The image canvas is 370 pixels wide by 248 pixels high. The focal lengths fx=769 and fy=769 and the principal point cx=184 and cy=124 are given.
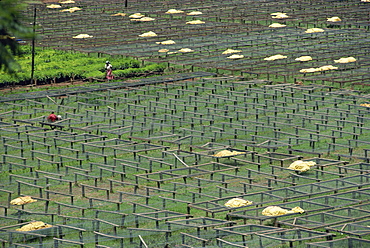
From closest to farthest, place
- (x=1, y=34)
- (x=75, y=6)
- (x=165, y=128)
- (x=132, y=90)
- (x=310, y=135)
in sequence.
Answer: (x=1, y=34), (x=310, y=135), (x=165, y=128), (x=132, y=90), (x=75, y=6)

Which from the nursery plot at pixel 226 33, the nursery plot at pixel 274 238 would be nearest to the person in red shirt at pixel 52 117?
the nursery plot at pixel 226 33

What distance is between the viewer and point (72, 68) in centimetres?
6450

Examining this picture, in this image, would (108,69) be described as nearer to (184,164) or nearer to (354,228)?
(184,164)

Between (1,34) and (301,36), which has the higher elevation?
(1,34)

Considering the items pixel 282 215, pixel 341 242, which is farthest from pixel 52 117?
pixel 341 242

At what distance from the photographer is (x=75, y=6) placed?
317ft

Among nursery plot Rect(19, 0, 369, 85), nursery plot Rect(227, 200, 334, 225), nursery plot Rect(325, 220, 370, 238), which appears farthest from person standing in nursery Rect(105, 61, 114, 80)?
nursery plot Rect(325, 220, 370, 238)

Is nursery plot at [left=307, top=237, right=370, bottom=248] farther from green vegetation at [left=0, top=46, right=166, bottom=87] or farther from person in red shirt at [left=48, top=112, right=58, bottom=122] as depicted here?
green vegetation at [left=0, top=46, right=166, bottom=87]

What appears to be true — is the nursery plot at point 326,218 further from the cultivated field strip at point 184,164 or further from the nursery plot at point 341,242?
the nursery plot at point 341,242

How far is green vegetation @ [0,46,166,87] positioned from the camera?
62.2 m

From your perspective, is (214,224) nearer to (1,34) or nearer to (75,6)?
(1,34)

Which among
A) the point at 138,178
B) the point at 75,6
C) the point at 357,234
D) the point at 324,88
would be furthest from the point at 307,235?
the point at 75,6

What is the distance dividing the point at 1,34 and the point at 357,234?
1591 cm

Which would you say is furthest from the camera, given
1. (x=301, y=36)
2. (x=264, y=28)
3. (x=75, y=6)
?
(x=75, y=6)
